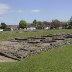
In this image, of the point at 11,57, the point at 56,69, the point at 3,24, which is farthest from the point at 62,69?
the point at 3,24

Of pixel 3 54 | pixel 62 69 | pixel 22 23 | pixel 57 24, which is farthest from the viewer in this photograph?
pixel 57 24

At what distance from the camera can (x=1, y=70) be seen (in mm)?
16812

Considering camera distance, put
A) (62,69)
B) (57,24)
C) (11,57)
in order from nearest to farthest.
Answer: (62,69) < (11,57) < (57,24)

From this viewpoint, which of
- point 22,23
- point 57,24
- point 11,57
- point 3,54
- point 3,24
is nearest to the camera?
point 11,57

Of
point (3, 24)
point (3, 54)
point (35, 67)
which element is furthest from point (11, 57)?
point (3, 24)

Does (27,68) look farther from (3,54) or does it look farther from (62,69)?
(3,54)

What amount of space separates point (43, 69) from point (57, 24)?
15629cm

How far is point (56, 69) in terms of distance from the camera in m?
16.2

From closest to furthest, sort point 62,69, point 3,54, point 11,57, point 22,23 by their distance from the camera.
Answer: point 62,69
point 11,57
point 3,54
point 22,23

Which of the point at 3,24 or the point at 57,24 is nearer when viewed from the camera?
the point at 3,24

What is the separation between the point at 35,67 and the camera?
17.3 meters

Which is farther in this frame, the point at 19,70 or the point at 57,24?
the point at 57,24

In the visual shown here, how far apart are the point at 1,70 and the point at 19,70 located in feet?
3.87

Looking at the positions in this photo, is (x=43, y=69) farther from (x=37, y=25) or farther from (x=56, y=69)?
(x=37, y=25)
